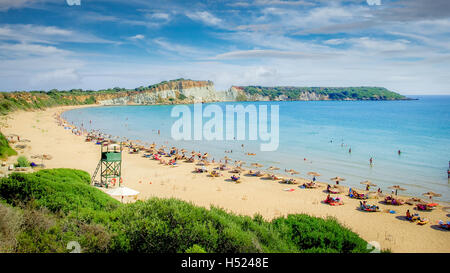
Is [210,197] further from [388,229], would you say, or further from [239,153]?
[239,153]

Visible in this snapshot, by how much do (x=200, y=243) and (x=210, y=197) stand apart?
12.2 metres

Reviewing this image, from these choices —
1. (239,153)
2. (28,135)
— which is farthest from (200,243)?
(28,135)

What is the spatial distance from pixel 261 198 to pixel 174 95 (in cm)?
15511

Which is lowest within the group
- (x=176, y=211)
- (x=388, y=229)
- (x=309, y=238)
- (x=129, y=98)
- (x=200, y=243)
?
(x=388, y=229)

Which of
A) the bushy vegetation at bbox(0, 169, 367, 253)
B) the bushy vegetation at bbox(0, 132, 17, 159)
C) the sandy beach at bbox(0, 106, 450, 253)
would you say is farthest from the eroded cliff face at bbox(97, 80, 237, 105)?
the bushy vegetation at bbox(0, 169, 367, 253)

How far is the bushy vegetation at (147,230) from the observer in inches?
259

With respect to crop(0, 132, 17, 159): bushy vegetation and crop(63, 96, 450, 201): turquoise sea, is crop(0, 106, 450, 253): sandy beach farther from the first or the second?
crop(63, 96, 450, 201): turquoise sea

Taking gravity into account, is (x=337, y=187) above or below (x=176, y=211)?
below

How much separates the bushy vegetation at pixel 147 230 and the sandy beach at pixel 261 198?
8.93 feet

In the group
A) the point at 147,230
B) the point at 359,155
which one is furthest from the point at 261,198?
the point at 359,155

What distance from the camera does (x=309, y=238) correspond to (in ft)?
27.1

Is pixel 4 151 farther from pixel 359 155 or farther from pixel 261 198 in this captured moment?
pixel 359 155

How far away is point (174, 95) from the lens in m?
167
